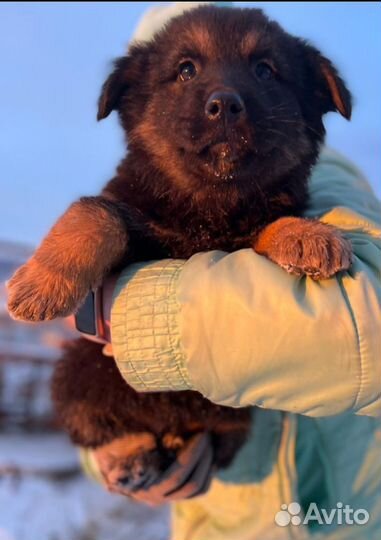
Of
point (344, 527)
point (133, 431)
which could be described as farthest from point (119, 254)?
point (344, 527)

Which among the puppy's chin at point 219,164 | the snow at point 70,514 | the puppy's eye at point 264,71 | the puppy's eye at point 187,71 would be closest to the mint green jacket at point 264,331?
the puppy's chin at point 219,164

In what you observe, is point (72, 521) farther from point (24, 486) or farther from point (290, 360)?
point (290, 360)

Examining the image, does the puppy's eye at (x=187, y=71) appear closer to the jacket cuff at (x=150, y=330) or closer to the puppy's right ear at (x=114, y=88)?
the puppy's right ear at (x=114, y=88)

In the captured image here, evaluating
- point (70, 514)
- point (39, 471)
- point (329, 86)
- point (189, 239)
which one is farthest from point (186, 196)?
point (39, 471)

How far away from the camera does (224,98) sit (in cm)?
224

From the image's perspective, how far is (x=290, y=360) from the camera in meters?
1.87

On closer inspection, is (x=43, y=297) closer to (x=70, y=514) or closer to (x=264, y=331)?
(x=264, y=331)

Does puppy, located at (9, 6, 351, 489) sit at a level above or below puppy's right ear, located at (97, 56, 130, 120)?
below

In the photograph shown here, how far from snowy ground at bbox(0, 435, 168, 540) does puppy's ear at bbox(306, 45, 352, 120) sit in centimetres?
321

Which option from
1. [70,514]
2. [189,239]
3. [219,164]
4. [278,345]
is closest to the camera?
[278,345]

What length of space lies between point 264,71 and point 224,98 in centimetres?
60

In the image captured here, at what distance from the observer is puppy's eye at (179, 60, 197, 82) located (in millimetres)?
2721

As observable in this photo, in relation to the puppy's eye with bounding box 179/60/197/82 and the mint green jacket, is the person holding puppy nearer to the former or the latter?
the mint green jacket

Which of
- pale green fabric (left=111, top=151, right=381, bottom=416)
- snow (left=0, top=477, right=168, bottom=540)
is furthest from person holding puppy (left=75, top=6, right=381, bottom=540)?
snow (left=0, top=477, right=168, bottom=540)
